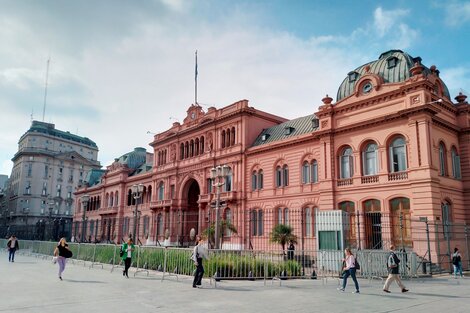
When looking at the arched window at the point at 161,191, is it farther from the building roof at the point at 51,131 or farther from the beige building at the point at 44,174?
the building roof at the point at 51,131

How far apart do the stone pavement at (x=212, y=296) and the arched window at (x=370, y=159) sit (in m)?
12.5

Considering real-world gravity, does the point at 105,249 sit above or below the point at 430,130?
below

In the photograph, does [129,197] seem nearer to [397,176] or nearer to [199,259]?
[397,176]

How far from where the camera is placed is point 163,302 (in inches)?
449

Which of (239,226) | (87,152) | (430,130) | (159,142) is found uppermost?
(87,152)

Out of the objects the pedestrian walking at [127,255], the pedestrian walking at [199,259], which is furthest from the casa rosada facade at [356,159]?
the pedestrian walking at [127,255]

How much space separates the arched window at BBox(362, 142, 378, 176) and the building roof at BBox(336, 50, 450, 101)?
4.82 meters

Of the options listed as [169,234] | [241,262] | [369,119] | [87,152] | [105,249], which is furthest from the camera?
[87,152]

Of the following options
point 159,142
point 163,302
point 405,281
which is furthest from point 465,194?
point 159,142

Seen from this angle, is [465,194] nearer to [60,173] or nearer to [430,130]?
[430,130]

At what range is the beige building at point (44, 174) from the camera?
299ft

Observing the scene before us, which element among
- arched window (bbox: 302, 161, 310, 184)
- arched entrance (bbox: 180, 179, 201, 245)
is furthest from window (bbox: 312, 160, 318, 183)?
arched entrance (bbox: 180, 179, 201, 245)

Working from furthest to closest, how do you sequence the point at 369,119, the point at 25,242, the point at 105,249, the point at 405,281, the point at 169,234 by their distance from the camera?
the point at 169,234 < the point at 25,242 < the point at 369,119 < the point at 105,249 < the point at 405,281

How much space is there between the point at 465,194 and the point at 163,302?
1016 inches
